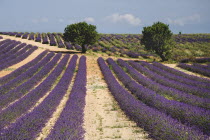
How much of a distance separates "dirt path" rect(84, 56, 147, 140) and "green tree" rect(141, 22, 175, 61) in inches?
756

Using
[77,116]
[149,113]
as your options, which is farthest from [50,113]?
[149,113]

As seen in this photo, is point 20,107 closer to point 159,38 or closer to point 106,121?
point 106,121

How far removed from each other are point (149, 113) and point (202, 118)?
1.70 metres

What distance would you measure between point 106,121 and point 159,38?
77.6 feet

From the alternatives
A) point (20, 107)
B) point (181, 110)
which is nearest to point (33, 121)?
point (20, 107)

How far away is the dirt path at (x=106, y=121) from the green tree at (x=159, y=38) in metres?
19.2

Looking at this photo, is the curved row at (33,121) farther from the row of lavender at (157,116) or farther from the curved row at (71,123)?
the row of lavender at (157,116)

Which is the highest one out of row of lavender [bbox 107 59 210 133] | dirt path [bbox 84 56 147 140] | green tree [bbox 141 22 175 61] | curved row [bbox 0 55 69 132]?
green tree [bbox 141 22 175 61]

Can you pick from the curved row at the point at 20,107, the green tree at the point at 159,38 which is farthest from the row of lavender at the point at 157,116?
the green tree at the point at 159,38

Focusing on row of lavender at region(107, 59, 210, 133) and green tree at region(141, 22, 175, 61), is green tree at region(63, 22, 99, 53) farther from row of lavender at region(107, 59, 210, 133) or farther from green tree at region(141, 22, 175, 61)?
row of lavender at region(107, 59, 210, 133)

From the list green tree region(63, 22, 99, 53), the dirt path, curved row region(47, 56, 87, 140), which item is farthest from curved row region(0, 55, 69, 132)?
green tree region(63, 22, 99, 53)

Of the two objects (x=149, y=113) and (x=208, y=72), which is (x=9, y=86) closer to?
(x=149, y=113)

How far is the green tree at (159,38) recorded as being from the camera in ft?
97.7

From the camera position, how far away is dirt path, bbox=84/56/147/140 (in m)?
6.91
